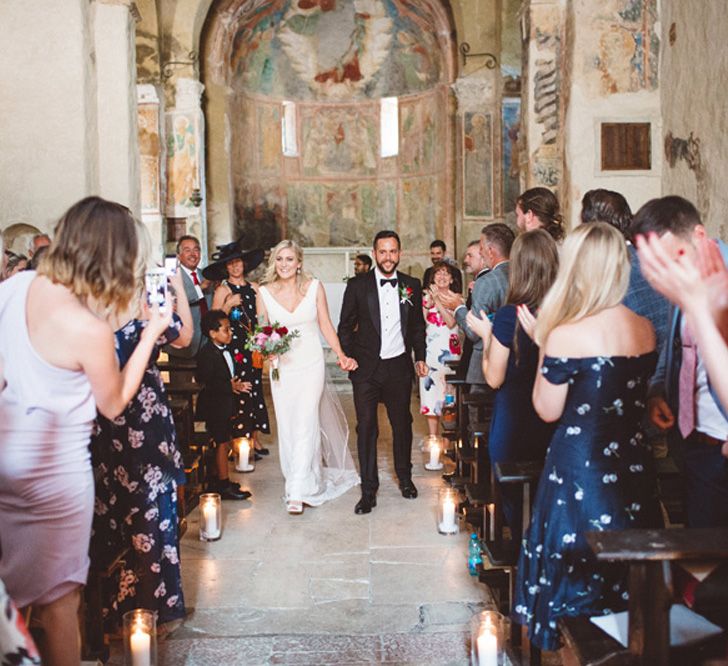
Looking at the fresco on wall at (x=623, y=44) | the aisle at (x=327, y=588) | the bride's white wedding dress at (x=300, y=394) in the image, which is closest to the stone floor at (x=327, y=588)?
the aisle at (x=327, y=588)

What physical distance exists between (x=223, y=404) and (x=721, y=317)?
166 inches

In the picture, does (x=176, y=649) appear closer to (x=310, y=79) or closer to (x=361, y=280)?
(x=361, y=280)

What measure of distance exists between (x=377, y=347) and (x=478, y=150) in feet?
33.9

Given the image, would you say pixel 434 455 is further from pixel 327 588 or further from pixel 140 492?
pixel 140 492

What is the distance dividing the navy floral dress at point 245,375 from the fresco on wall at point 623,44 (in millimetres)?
4061

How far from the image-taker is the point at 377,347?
619 centimetres

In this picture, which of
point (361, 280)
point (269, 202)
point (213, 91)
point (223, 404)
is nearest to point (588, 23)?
point (361, 280)

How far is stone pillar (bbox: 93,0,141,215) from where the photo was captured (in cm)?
845

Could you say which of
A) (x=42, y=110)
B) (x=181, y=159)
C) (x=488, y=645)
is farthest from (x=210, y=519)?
(x=181, y=159)

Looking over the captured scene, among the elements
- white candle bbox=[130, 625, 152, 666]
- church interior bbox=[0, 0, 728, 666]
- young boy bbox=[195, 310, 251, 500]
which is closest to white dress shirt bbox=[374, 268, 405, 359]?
church interior bbox=[0, 0, 728, 666]

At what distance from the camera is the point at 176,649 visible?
3975 millimetres

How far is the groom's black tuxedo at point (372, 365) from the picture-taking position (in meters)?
6.18

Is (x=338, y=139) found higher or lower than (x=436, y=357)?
higher

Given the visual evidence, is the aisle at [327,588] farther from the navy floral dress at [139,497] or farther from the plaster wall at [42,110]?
the plaster wall at [42,110]
